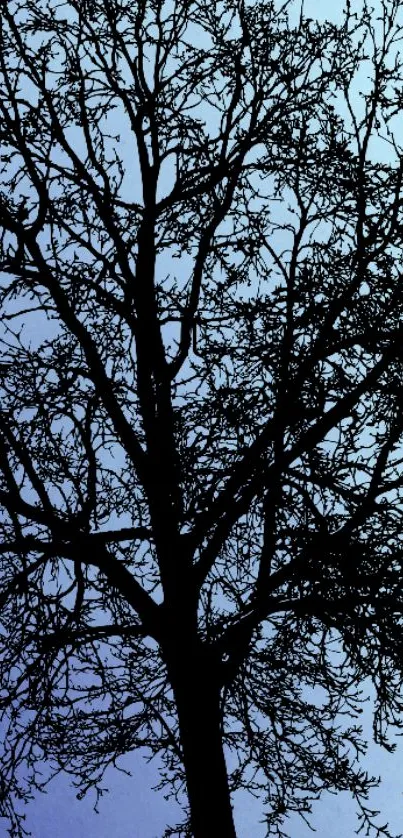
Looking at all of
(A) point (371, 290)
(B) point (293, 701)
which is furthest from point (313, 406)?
(B) point (293, 701)

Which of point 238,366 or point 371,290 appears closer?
point 371,290

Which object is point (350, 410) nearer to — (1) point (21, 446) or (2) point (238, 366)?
(2) point (238, 366)

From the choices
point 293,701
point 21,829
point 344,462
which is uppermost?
point 344,462

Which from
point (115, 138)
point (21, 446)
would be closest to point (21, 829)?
point (21, 446)

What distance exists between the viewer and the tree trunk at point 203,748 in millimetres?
8664

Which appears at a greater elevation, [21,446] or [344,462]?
[21,446]

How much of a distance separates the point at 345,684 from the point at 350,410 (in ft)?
7.61

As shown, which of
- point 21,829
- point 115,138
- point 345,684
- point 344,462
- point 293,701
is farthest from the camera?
point 115,138

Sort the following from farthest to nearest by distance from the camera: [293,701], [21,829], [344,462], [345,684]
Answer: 1. [293,701]
2. [21,829]
3. [345,684]
4. [344,462]

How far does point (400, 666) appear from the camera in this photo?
839 cm

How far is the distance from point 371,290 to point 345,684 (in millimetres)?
3278

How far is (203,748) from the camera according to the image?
8.83 metres

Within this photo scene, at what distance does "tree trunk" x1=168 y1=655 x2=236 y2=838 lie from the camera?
341 inches

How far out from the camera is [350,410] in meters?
8.55
